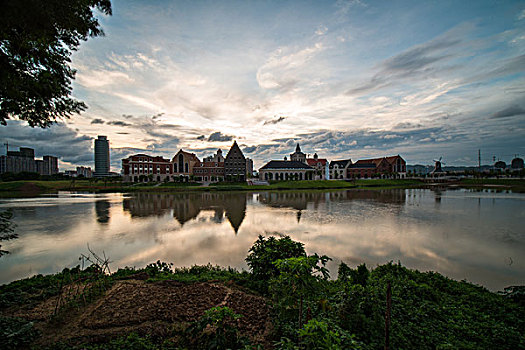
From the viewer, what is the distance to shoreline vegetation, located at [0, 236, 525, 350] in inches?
143

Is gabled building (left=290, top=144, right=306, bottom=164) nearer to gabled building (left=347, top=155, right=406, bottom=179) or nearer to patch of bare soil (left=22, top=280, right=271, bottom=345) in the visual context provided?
gabled building (left=347, top=155, right=406, bottom=179)

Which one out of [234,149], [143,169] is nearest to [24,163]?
[143,169]

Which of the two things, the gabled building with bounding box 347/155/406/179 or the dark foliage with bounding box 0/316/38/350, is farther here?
the gabled building with bounding box 347/155/406/179

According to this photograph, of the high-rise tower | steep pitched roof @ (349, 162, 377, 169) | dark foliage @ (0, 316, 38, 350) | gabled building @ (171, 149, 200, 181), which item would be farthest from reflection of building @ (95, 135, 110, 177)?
dark foliage @ (0, 316, 38, 350)

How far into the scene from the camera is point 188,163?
216ft

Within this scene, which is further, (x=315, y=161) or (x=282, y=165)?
(x=315, y=161)

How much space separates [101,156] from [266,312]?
190008 millimetres

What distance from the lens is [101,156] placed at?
15525 cm

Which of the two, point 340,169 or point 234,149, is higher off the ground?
point 234,149

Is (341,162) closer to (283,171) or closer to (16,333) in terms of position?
(283,171)

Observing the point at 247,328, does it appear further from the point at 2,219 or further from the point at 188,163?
the point at 188,163

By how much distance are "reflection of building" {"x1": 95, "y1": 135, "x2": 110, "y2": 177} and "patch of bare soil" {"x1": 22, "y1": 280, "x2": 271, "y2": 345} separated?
183 meters

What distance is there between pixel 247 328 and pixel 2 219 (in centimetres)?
588

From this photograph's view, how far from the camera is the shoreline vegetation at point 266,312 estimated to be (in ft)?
11.9
